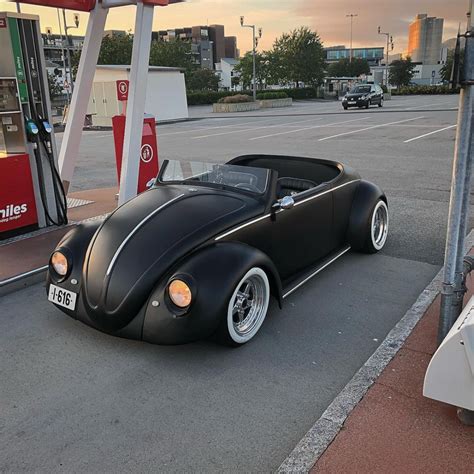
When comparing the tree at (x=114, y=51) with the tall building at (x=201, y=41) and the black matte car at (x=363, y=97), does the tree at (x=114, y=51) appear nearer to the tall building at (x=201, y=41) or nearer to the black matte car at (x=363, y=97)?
the black matte car at (x=363, y=97)

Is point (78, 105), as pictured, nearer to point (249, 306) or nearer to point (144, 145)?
point (144, 145)

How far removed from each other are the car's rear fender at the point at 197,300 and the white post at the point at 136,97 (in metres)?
3.64

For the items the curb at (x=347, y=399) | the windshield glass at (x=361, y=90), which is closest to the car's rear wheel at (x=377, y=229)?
the curb at (x=347, y=399)

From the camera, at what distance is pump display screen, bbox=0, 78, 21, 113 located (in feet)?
18.6

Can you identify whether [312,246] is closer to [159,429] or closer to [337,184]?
[337,184]

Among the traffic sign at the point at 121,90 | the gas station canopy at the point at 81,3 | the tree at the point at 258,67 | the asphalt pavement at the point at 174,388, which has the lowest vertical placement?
the asphalt pavement at the point at 174,388

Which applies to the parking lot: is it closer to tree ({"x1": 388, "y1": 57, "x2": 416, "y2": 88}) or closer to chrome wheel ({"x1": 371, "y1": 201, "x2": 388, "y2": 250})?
chrome wheel ({"x1": 371, "y1": 201, "x2": 388, "y2": 250})

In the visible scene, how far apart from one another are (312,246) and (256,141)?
1245 centimetres

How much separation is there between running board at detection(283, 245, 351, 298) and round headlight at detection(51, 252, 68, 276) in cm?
171

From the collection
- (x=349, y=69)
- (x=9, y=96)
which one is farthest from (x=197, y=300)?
(x=349, y=69)

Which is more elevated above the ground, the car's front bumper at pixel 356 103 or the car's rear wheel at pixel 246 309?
the car's front bumper at pixel 356 103

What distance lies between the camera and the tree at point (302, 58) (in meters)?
57.0

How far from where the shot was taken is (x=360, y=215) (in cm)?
496

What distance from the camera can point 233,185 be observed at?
4.09 meters
